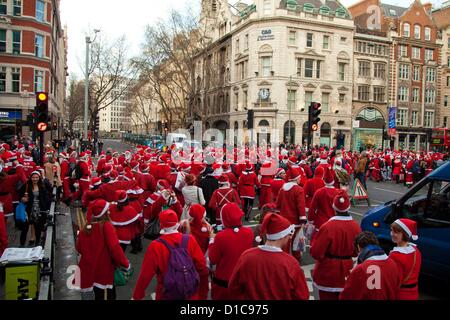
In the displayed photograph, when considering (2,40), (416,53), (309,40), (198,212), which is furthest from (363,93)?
(198,212)

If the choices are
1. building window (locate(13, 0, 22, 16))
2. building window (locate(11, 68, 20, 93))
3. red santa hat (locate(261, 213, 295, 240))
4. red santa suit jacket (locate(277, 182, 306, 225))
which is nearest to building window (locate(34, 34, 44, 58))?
building window (locate(13, 0, 22, 16))

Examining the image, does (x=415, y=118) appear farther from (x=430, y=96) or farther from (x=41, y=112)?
(x=41, y=112)

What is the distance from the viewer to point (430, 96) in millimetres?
56594

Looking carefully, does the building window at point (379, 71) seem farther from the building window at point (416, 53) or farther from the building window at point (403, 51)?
the building window at point (416, 53)

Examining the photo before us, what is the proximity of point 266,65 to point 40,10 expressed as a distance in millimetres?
23842

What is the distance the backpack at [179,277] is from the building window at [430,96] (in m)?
59.7

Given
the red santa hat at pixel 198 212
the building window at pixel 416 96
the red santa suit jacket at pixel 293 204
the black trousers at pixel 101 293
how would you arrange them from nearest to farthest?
the black trousers at pixel 101 293, the red santa hat at pixel 198 212, the red santa suit jacket at pixel 293 204, the building window at pixel 416 96

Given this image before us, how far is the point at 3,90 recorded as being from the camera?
36.5m

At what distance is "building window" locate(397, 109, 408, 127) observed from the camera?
54062 mm

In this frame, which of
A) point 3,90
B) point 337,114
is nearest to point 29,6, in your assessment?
point 3,90

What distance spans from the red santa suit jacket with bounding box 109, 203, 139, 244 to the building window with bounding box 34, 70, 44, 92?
115 ft

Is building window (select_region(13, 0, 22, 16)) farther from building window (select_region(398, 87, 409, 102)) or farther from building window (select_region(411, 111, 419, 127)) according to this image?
building window (select_region(411, 111, 419, 127))

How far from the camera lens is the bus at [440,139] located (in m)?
42.2

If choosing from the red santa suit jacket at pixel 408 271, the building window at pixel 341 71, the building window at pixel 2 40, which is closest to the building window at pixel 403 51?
the building window at pixel 341 71
